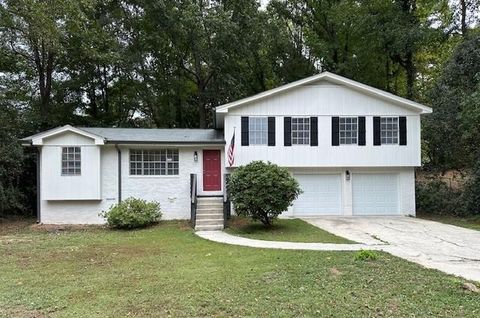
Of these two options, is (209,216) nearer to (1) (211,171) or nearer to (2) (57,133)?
(1) (211,171)

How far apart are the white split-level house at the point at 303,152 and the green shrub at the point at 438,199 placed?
5.75 feet

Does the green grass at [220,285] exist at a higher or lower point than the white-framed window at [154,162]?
lower

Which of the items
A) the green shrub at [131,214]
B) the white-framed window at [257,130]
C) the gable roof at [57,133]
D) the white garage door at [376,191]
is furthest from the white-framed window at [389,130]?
the gable roof at [57,133]

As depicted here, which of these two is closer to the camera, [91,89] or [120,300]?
Answer: [120,300]

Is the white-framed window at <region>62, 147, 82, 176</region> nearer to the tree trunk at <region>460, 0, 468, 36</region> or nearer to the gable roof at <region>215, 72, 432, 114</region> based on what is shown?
the gable roof at <region>215, 72, 432, 114</region>

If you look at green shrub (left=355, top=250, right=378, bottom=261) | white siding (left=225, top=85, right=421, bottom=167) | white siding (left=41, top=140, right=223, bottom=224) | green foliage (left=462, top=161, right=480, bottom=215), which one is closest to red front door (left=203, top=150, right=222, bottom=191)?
white siding (left=41, top=140, right=223, bottom=224)

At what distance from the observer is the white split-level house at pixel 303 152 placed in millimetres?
15461

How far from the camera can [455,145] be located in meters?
17.7

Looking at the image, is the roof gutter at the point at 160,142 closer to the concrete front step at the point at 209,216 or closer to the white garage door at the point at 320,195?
the concrete front step at the point at 209,216

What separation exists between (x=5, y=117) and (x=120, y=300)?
15186 mm

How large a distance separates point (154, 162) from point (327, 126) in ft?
24.4

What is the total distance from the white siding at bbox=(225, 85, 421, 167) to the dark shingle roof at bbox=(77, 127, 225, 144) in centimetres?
114

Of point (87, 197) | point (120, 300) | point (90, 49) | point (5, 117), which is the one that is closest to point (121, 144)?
point (87, 197)

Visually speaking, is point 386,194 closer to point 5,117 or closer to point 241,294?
point 241,294
